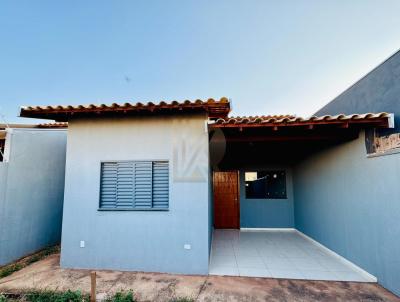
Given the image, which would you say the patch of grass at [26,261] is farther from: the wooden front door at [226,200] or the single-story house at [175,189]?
the wooden front door at [226,200]

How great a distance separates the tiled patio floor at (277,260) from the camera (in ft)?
15.0

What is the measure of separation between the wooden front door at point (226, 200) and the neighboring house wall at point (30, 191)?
6.22 m

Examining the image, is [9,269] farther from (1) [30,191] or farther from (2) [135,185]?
(2) [135,185]

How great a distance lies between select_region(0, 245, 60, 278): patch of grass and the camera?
471 cm

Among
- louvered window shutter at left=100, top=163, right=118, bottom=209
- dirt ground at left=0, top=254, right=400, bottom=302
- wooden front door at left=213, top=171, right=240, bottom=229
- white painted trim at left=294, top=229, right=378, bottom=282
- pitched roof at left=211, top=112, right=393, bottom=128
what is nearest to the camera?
dirt ground at left=0, top=254, right=400, bottom=302

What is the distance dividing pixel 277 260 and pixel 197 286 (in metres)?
2.53

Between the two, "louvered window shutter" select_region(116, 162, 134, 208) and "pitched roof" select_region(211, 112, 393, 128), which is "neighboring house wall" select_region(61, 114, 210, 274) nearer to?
"louvered window shutter" select_region(116, 162, 134, 208)

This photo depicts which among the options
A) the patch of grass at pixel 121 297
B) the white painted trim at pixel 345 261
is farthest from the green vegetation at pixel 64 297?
the white painted trim at pixel 345 261

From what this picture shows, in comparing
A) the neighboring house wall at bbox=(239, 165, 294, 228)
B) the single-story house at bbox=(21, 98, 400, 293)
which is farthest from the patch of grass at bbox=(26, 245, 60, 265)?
the neighboring house wall at bbox=(239, 165, 294, 228)

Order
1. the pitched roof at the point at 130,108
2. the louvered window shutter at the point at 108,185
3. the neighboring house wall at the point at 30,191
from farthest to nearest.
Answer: the neighboring house wall at the point at 30,191
the louvered window shutter at the point at 108,185
the pitched roof at the point at 130,108

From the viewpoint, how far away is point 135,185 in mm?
5043

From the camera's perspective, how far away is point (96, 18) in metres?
8.57

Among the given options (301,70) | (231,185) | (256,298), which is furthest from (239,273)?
(301,70)

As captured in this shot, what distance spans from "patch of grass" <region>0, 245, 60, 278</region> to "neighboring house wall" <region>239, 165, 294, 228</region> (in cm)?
714
